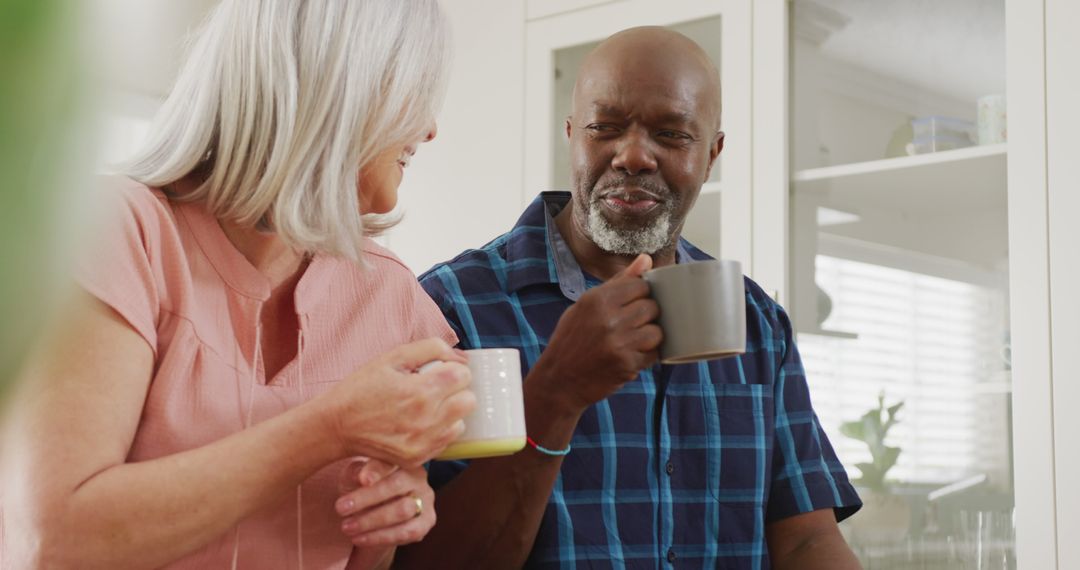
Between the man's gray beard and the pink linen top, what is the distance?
0.47 meters

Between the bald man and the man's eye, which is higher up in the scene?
the man's eye

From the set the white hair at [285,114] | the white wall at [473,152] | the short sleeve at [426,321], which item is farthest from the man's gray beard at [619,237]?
the white wall at [473,152]

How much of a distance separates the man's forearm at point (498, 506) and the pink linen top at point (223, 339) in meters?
0.18

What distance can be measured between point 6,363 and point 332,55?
90 centimetres

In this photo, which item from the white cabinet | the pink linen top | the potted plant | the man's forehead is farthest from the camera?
the potted plant

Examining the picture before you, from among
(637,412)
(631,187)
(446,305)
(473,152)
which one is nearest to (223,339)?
(446,305)

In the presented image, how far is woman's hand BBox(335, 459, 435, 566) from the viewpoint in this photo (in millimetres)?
937

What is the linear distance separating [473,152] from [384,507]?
2.08 metres

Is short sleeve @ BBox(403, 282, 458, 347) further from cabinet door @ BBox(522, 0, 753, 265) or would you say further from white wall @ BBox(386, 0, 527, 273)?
white wall @ BBox(386, 0, 527, 273)

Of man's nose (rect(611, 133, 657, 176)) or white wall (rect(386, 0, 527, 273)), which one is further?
white wall (rect(386, 0, 527, 273))

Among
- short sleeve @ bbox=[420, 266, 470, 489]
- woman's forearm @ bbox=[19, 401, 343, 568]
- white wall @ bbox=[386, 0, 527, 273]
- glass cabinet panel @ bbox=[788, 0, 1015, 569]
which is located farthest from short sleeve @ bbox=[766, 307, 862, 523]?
white wall @ bbox=[386, 0, 527, 273]

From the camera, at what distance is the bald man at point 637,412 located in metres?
1.26

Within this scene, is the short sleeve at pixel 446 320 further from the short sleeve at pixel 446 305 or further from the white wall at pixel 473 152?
the white wall at pixel 473 152

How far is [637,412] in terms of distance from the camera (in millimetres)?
1469
